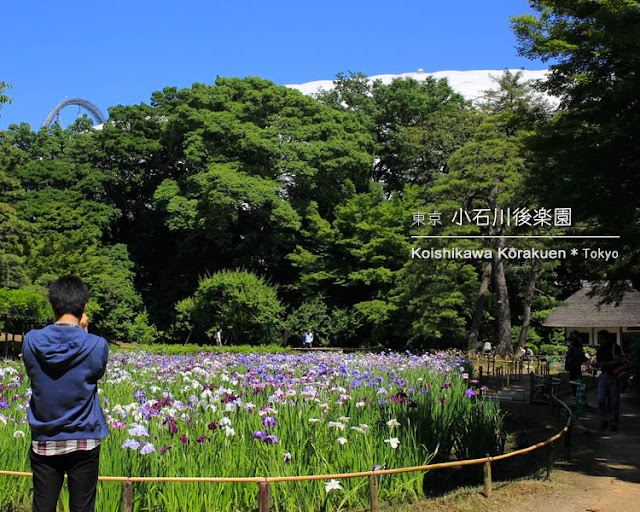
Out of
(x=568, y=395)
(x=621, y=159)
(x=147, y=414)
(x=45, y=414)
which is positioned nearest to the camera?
(x=45, y=414)

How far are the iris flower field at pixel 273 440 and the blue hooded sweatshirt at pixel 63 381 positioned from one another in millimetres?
1388

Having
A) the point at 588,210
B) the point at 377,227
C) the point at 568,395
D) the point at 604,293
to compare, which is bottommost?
the point at 568,395

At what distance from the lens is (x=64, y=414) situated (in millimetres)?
3066

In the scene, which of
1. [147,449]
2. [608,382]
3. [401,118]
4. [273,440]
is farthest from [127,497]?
[401,118]

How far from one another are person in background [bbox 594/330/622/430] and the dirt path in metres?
0.19

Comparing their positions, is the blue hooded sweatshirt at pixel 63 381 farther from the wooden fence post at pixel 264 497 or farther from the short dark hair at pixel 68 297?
the wooden fence post at pixel 264 497

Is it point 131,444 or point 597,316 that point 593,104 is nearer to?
point 131,444

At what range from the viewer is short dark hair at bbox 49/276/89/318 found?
3.20 m

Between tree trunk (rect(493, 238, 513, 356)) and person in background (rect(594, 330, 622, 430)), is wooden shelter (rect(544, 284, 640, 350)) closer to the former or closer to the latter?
tree trunk (rect(493, 238, 513, 356))

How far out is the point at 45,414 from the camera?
10.1 feet

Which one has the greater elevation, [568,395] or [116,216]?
[116,216]

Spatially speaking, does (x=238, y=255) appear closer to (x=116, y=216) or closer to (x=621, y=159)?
(x=116, y=216)

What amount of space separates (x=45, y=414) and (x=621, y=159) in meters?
7.20

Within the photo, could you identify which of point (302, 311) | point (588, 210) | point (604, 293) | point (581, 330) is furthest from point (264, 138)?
point (588, 210)
